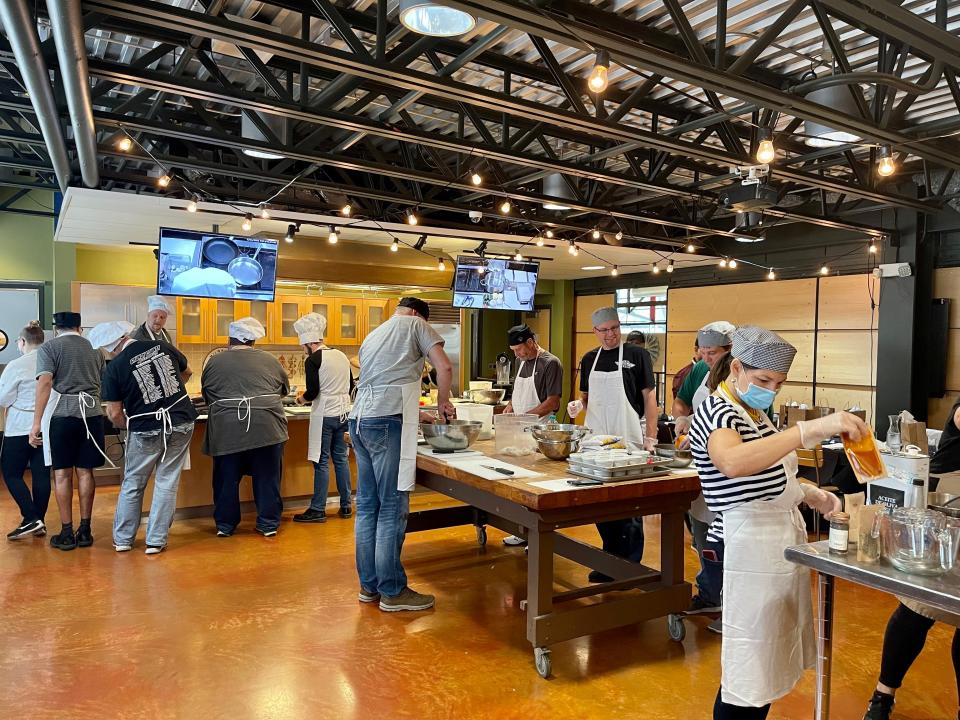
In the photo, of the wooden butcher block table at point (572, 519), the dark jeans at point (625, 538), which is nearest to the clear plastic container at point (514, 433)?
the wooden butcher block table at point (572, 519)

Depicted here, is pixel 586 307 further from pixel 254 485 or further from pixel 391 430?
pixel 391 430

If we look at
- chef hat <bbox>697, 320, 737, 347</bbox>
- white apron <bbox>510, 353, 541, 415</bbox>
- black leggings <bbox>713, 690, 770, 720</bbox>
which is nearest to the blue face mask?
black leggings <bbox>713, 690, 770, 720</bbox>

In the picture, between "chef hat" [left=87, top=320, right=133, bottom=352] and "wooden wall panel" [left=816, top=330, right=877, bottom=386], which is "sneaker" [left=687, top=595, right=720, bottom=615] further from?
"wooden wall panel" [left=816, top=330, right=877, bottom=386]

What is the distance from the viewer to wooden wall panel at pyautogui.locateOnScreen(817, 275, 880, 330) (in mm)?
8148

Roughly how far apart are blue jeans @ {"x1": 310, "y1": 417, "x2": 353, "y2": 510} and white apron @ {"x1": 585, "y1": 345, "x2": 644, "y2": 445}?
241cm

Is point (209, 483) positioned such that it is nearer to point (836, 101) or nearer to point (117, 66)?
point (117, 66)

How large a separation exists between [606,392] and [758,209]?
227cm

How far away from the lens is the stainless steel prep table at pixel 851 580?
1846 millimetres

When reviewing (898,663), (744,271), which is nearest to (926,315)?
(744,271)

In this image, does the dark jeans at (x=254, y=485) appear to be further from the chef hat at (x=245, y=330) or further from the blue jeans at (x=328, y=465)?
the chef hat at (x=245, y=330)

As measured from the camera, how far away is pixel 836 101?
4398mm

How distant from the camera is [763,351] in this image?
7.29 feet

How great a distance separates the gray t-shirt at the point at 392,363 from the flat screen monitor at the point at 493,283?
399 cm

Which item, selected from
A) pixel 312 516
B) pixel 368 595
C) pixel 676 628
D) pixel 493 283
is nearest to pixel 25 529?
pixel 312 516
